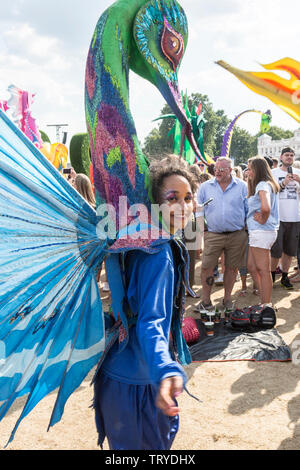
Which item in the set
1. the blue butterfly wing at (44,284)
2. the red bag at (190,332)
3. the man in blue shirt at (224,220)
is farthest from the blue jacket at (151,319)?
the man in blue shirt at (224,220)

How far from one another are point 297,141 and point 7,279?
2114 inches

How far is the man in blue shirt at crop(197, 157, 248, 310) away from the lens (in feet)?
15.0

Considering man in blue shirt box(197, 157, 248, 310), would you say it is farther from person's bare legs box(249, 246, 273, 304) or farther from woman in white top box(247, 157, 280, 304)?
person's bare legs box(249, 246, 273, 304)

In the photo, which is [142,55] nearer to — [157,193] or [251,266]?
[157,193]

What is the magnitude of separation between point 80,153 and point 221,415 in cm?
506

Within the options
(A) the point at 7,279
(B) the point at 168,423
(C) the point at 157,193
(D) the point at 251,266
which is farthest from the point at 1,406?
(D) the point at 251,266

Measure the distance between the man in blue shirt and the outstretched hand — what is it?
3.73 m

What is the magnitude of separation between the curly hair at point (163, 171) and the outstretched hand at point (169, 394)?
2.17 ft

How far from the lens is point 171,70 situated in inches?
60.9

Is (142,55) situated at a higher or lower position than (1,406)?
higher

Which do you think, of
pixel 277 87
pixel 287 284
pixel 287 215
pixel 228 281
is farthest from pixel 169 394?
pixel 287 284

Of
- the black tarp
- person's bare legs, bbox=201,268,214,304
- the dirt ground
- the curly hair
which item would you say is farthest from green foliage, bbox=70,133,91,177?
the curly hair

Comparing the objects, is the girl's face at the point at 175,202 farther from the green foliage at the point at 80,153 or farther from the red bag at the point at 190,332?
the green foliage at the point at 80,153

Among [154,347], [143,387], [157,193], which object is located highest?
[157,193]
